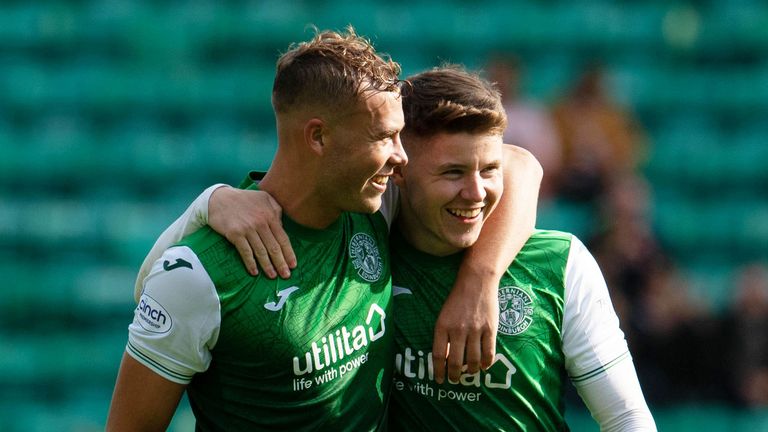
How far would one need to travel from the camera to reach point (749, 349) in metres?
7.71

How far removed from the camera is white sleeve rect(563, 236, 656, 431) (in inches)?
148

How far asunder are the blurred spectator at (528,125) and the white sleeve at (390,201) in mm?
3989

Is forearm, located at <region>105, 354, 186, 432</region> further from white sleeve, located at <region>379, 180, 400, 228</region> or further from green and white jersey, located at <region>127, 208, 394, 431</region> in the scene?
white sleeve, located at <region>379, 180, 400, 228</region>

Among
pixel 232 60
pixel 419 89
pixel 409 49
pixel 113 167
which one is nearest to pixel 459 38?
pixel 409 49

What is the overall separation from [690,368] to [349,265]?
441cm

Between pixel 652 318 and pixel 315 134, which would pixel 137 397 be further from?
Answer: pixel 652 318

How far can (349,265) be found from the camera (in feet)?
12.4

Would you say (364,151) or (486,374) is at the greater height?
(364,151)

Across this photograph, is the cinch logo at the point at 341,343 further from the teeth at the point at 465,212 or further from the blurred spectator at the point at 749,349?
the blurred spectator at the point at 749,349

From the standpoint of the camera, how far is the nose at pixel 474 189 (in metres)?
3.70

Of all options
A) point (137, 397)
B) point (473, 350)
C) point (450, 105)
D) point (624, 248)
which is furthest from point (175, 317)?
point (624, 248)

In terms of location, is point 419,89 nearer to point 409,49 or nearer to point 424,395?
point 424,395

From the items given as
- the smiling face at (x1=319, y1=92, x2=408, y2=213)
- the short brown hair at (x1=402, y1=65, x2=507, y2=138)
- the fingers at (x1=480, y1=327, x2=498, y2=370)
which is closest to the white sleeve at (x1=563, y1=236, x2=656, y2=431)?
the fingers at (x1=480, y1=327, x2=498, y2=370)

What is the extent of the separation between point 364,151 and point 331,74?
243mm
